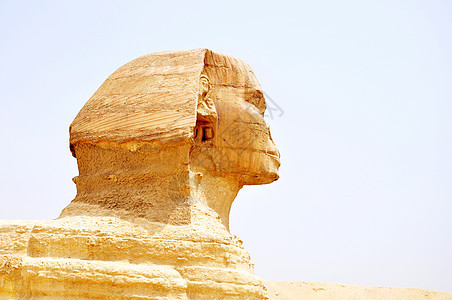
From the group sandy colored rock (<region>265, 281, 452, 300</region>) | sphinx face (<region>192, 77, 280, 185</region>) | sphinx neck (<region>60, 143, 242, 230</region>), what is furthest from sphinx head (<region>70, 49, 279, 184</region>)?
sandy colored rock (<region>265, 281, 452, 300</region>)

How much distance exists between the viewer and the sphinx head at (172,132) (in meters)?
7.98

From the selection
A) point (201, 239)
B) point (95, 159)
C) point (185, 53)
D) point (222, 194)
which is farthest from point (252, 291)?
point (185, 53)

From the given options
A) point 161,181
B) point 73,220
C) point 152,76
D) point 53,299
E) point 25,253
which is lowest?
point 53,299

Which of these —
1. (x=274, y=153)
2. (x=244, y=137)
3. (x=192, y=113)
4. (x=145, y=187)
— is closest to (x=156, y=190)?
(x=145, y=187)

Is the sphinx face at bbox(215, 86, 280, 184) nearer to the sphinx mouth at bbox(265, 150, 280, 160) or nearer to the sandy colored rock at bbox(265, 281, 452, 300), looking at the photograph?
the sphinx mouth at bbox(265, 150, 280, 160)

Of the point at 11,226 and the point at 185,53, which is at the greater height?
the point at 185,53

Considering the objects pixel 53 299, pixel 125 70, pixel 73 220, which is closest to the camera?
pixel 53 299

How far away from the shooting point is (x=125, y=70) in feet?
30.3

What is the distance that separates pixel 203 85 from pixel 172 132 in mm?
1056

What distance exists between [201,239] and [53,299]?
5.98 feet

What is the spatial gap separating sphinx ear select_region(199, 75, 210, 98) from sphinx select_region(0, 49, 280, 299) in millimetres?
22

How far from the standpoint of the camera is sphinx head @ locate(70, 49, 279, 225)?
26.2 ft

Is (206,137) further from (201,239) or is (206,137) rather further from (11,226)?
(11,226)

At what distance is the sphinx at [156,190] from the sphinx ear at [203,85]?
22 mm
